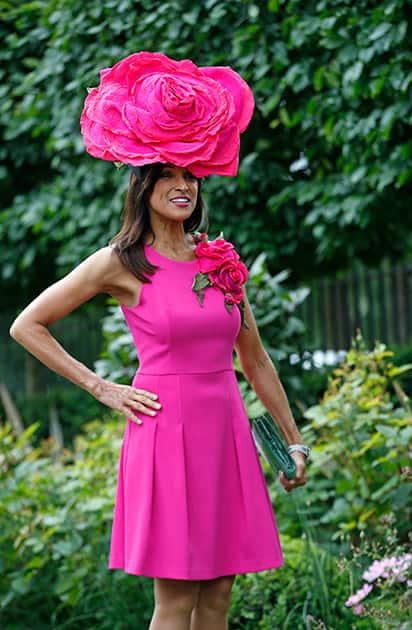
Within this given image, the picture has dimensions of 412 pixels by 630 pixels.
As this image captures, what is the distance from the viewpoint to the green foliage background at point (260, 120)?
15.1 ft

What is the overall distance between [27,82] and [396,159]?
2458 millimetres

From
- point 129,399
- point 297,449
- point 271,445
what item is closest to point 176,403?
point 129,399

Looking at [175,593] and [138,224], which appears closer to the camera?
[175,593]

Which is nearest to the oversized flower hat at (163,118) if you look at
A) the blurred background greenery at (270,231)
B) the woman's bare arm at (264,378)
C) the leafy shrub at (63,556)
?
the woman's bare arm at (264,378)

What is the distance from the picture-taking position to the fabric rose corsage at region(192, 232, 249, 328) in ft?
9.39

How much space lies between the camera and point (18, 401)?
913 centimetres

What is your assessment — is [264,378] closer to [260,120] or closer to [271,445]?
[271,445]

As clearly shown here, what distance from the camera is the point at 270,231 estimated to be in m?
5.72

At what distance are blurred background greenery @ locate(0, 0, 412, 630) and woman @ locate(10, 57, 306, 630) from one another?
0.56 metres

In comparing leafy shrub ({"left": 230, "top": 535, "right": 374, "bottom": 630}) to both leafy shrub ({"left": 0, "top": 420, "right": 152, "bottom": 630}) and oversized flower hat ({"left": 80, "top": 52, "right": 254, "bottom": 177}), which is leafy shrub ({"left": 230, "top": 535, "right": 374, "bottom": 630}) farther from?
oversized flower hat ({"left": 80, "top": 52, "right": 254, "bottom": 177})

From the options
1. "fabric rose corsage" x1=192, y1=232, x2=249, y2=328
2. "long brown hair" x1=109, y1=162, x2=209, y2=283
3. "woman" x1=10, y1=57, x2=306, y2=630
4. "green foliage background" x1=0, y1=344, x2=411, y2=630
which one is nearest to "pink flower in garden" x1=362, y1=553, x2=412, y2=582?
"woman" x1=10, y1=57, x2=306, y2=630

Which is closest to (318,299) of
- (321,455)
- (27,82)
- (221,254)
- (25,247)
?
(25,247)

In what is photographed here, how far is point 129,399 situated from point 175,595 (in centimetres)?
55

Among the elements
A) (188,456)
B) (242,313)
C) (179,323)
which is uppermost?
(179,323)
